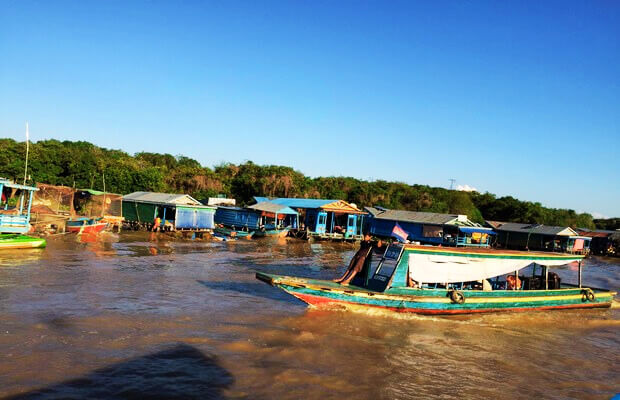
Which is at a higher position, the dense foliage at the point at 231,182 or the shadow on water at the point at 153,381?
the dense foliage at the point at 231,182

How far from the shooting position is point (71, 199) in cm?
3081

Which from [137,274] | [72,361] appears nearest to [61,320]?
[72,361]

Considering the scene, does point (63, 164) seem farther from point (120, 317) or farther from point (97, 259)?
point (120, 317)

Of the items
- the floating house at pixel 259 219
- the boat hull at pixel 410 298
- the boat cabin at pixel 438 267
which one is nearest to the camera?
the boat hull at pixel 410 298

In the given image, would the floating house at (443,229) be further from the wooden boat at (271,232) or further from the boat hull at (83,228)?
the boat hull at (83,228)

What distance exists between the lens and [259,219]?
3275 cm

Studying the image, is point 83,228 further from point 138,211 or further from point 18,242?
point 138,211

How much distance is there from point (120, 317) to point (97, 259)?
836cm

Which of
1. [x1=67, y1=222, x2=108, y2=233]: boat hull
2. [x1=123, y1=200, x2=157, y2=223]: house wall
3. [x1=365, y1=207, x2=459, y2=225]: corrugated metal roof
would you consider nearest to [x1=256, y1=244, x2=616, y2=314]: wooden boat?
[x1=67, y1=222, x2=108, y2=233]: boat hull

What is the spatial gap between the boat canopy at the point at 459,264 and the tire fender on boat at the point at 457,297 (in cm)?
36

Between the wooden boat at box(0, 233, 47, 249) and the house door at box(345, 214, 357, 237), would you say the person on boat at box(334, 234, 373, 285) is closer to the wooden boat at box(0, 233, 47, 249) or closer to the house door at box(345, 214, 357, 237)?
the wooden boat at box(0, 233, 47, 249)

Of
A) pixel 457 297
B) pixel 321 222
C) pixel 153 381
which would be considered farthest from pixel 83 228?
pixel 457 297

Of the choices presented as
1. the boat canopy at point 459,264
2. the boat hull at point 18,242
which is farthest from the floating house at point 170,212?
the boat canopy at point 459,264

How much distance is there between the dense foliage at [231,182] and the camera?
121ft
